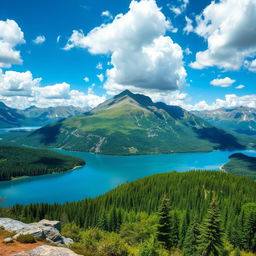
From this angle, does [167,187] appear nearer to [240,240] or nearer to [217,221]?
[240,240]

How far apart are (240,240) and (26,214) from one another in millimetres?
95223

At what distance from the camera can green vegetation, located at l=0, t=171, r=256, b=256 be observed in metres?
46.1

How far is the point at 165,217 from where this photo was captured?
5450 centimetres

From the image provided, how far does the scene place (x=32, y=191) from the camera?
197m

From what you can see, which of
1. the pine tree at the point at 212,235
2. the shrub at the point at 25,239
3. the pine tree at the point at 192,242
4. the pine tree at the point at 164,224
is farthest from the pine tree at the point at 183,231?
the shrub at the point at 25,239

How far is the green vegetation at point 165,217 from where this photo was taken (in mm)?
46094

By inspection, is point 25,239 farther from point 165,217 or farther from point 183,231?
point 183,231

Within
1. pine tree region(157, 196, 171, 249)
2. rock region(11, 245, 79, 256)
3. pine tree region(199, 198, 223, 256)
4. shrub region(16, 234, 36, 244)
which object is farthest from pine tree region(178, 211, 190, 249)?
rock region(11, 245, 79, 256)

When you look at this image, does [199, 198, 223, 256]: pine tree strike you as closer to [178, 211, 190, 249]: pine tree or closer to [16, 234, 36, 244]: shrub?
[178, 211, 190, 249]: pine tree

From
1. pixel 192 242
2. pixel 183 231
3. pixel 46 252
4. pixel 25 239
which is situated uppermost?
pixel 46 252

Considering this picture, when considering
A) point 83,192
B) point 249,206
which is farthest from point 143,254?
point 83,192

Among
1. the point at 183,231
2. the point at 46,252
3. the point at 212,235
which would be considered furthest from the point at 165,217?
the point at 46,252

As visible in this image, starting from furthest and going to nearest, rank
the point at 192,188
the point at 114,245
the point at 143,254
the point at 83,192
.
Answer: the point at 83,192, the point at 192,188, the point at 114,245, the point at 143,254

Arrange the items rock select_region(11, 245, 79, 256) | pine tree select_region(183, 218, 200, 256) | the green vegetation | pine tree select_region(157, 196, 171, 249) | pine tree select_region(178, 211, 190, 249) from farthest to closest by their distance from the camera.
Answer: pine tree select_region(178, 211, 190, 249), pine tree select_region(183, 218, 200, 256), pine tree select_region(157, 196, 171, 249), the green vegetation, rock select_region(11, 245, 79, 256)
